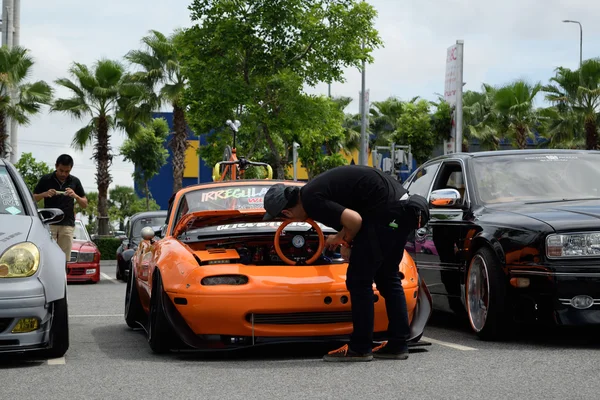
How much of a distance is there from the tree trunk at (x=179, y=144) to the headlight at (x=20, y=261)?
104 feet

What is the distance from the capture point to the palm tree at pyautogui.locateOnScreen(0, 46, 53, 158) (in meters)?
31.4

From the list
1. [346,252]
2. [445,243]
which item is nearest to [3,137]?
[445,243]

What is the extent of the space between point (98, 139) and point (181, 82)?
363 cm

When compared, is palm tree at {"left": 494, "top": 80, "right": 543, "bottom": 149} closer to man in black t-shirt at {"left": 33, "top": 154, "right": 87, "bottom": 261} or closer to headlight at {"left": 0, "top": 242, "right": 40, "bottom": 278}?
man in black t-shirt at {"left": 33, "top": 154, "right": 87, "bottom": 261}

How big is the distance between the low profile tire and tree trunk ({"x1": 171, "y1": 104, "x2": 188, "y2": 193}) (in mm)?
30663

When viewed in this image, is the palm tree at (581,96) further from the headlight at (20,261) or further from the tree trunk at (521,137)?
the headlight at (20,261)

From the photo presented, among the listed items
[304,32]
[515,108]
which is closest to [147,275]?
[304,32]

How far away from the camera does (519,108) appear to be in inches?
1674

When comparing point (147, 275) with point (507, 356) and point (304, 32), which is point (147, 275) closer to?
point (507, 356)

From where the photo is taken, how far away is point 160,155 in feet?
231

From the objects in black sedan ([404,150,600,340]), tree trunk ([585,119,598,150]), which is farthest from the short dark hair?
tree trunk ([585,119,598,150])

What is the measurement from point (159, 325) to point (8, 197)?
1.51 metres

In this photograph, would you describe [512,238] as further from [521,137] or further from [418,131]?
[418,131]

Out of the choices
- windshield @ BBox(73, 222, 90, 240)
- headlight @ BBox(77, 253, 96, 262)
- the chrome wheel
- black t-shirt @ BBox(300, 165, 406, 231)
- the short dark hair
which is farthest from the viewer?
windshield @ BBox(73, 222, 90, 240)
